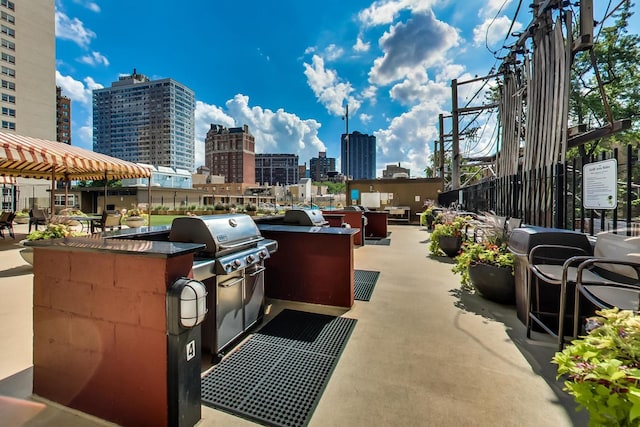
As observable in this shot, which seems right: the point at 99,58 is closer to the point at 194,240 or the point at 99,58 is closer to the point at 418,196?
the point at 418,196

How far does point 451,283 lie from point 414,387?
9.03ft

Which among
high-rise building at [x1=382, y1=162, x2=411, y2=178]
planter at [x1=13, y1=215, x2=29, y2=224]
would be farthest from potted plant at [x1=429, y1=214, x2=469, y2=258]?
planter at [x1=13, y1=215, x2=29, y2=224]

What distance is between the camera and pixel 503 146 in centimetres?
607

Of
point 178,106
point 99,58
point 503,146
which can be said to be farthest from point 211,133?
point 503,146

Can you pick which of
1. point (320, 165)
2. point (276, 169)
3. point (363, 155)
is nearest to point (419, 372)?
point (363, 155)

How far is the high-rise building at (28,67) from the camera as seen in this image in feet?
96.3

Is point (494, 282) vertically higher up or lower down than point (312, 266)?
lower down

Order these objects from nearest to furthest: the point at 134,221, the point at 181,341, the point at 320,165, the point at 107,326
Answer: the point at 181,341
the point at 107,326
the point at 134,221
the point at 320,165

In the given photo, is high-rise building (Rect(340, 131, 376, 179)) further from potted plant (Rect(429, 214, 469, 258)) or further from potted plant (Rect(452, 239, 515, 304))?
potted plant (Rect(452, 239, 515, 304))

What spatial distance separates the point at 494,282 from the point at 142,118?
303 ft

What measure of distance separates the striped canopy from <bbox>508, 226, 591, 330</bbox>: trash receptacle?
7.65 metres

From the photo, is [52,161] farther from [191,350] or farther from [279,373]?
[279,373]

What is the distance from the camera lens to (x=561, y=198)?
3.38 metres

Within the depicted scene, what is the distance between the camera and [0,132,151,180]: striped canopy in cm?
487
